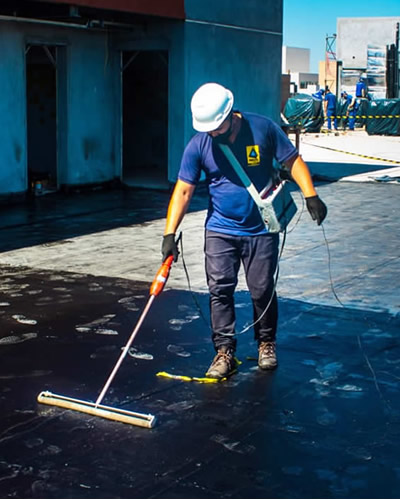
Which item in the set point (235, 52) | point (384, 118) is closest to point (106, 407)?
point (235, 52)

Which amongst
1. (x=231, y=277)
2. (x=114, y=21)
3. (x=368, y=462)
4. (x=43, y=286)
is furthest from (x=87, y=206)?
(x=368, y=462)

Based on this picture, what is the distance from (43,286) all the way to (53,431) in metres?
3.95

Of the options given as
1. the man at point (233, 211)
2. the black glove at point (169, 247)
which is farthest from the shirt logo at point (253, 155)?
the black glove at point (169, 247)

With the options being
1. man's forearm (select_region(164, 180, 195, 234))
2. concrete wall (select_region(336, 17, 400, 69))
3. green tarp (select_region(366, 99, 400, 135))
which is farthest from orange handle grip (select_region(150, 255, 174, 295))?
concrete wall (select_region(336, 17, 400, 69))

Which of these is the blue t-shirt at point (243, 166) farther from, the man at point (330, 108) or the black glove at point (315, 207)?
the man at point (330, 108)

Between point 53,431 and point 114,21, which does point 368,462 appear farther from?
point 114,21

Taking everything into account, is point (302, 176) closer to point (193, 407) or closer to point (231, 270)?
point (231, 270)

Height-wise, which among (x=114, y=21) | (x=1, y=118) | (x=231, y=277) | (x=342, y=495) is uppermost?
(x=114, y=21)

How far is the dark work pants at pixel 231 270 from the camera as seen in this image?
6.10m

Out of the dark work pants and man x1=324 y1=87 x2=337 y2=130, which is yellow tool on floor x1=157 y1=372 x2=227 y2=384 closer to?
the dark work pants

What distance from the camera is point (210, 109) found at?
18.7 ft

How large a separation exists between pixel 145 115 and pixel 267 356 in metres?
15.8

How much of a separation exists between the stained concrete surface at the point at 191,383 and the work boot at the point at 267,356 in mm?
75

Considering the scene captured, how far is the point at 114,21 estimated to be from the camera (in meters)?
16.8
